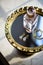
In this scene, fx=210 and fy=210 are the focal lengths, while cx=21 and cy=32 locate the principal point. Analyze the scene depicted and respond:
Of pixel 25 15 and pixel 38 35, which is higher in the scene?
pixel 25 15

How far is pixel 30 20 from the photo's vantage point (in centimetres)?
156

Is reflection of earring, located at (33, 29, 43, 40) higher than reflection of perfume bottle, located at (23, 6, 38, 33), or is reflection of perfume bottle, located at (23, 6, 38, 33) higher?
reflection of perfume bottle, located at (23, 6, 38, 33)

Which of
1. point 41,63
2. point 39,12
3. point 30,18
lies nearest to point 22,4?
point 39,12

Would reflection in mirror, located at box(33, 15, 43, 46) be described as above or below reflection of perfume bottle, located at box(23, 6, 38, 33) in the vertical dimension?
below

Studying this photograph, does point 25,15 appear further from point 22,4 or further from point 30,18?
point 22,4

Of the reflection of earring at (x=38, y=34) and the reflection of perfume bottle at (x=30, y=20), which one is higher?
the reflection of perfume bottle at (x=30, y=20)

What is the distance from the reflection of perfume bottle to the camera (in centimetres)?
154

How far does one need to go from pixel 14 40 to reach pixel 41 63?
0.99 ft

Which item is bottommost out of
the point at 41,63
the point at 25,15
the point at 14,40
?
the point at 41,63

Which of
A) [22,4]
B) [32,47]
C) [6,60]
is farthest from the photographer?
[22,4]

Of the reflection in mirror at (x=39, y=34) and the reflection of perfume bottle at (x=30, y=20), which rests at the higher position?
the reflection of perfume bottle at (x=30, y=20)

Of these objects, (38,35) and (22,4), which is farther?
(22,4)

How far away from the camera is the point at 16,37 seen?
1.58 m

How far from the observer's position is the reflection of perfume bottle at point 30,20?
1.54 metres
